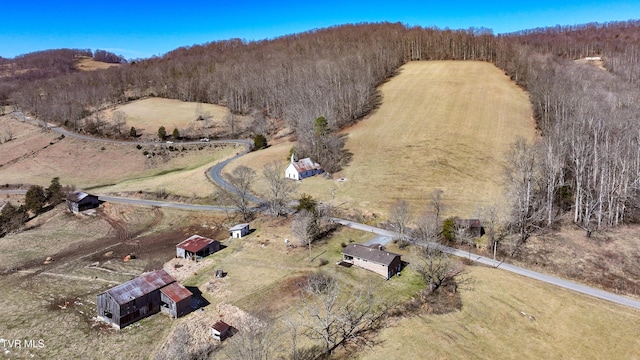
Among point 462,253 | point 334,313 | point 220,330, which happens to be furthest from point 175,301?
point 462,253

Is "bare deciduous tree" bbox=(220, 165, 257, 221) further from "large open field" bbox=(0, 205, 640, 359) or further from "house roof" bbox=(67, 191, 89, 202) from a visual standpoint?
"house roof" bbox=(67, 191, 89, 202)

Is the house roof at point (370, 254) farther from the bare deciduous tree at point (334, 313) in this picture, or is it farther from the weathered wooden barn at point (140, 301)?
the weathered wooden barn at point (140, 301)

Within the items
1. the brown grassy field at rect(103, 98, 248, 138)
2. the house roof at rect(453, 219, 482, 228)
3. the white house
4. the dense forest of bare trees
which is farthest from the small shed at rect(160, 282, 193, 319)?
the brown grassy field at rect(103, 98, 248, 138)

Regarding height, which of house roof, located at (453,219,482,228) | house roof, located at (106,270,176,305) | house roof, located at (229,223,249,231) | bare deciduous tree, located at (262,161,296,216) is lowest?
house roof, located at (453,219,482,228)

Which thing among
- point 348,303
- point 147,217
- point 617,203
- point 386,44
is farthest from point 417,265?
point 386,44

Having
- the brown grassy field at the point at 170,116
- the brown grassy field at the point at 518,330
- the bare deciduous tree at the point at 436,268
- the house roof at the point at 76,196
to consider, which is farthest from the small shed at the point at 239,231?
the brown grassy field at the point at 170,116

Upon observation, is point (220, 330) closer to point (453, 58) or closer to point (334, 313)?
point (334, 313)
